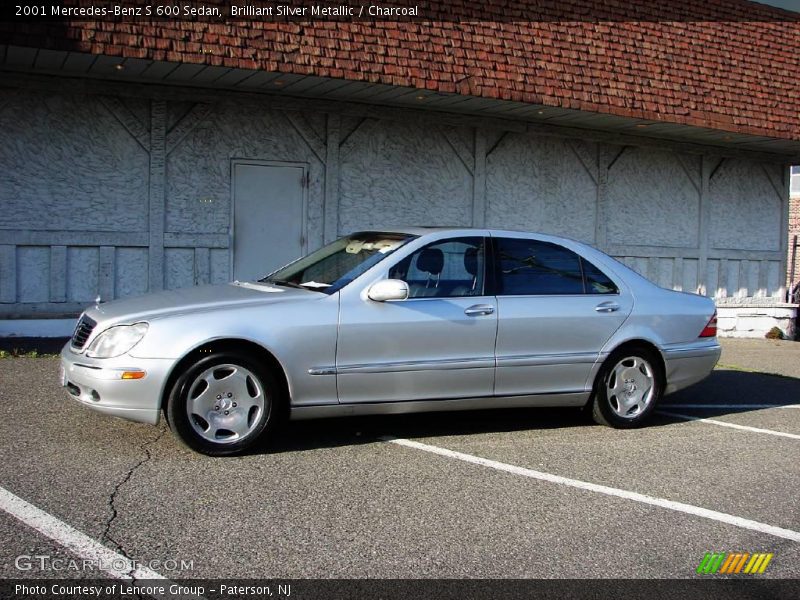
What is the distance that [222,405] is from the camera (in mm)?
5805

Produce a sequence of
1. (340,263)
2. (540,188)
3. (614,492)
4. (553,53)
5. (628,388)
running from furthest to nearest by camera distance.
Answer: (540,188) < (553,53) < (628,388) < (340,263) < (614,492)

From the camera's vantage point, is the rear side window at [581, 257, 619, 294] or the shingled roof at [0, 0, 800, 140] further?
the shingled roof at [0, 0, 800, 140]

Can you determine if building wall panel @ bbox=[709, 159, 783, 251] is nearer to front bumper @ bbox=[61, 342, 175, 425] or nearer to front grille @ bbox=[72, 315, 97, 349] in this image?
front grille @ bbox=[72, 315, 97, 349]

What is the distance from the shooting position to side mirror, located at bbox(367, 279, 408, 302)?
6.18m

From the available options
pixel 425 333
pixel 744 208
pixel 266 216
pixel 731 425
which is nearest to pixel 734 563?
pixel 425 333

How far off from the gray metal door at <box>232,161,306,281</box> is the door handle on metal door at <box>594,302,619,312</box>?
19.7 feet

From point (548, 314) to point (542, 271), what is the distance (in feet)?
1.30

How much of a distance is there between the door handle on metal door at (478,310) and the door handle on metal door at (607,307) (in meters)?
0.97

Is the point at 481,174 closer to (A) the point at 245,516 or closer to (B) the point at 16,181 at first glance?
(B) the point at 16,181

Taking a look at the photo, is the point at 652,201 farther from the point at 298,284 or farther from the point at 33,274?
the point at 298,284

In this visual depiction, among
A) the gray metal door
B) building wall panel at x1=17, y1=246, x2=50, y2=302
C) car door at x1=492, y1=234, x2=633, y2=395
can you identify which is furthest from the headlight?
the gray metal door

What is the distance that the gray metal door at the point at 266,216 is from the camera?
12070mm

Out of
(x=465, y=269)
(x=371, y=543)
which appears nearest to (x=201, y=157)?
(x=465, y=269)

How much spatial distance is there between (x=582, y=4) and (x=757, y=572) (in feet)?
35.0
